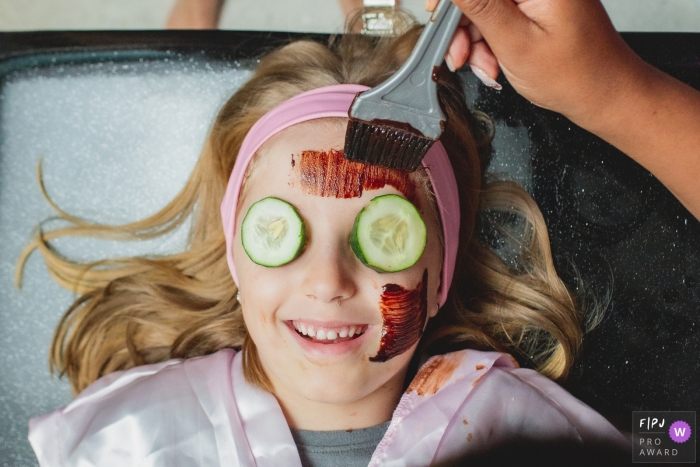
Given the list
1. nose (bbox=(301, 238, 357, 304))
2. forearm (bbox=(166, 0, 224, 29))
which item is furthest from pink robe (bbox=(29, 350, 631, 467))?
forearm (bbox=(166, 0, 224, 29))

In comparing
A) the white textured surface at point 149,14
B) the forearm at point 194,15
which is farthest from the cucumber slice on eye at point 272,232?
the white textured surface at point 149,14

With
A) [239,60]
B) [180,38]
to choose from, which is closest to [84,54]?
[180,38]

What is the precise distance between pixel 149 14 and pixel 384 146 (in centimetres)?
149

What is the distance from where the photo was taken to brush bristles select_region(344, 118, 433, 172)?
3.09 feet

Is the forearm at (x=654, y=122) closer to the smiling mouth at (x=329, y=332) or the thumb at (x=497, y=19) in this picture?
the thumb at (x=497, y=19)

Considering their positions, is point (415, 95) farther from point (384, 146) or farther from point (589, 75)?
point (589, 75)

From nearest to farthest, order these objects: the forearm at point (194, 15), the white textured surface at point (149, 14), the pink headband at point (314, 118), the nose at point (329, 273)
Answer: the nose at point (329, 273) → the pink headband at point (314, 118) → the forearm at point (194, 15) → the white textured surface at point (149, 14)

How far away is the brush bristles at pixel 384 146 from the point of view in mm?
942

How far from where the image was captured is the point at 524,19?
35.6 inches

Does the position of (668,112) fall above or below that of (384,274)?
above

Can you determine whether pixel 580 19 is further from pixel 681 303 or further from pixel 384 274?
pixel 681 303

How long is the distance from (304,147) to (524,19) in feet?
1.32

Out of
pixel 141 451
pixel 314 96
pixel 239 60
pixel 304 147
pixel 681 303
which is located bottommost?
pixel 141 451

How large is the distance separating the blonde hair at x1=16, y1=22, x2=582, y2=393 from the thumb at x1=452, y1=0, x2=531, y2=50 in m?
0.42
